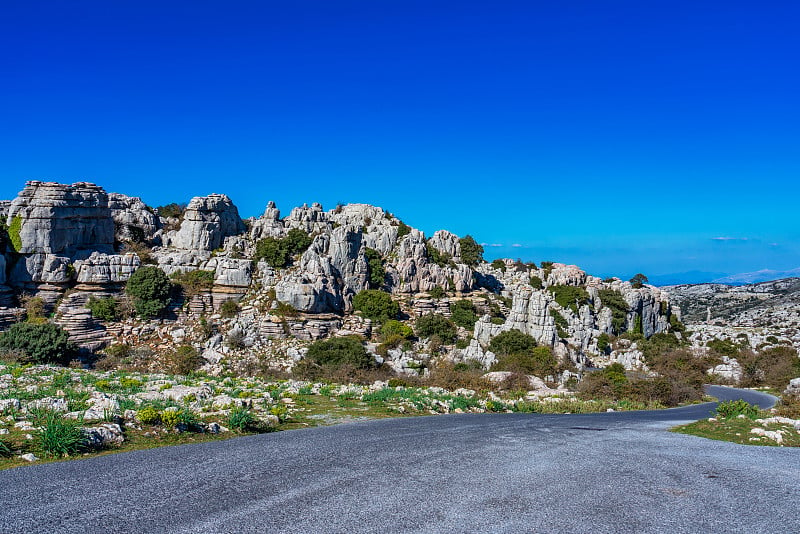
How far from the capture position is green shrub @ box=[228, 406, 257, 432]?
12.5m

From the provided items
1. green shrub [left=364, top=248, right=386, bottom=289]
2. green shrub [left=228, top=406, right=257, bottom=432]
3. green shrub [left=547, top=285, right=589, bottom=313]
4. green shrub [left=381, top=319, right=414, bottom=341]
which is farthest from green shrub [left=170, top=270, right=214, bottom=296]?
green shrub [left=547, top=285, right=589, bottom=313]

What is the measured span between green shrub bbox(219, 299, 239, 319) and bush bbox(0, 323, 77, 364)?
36.0 ft

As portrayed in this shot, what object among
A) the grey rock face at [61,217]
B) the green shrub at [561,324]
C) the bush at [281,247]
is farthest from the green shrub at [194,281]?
the green shrub at [561,324]

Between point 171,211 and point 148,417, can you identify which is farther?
point 171,211

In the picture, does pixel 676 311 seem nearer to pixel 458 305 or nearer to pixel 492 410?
pixel 458 305

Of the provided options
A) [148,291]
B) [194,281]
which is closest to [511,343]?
[194,281]

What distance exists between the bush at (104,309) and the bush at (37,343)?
14.9 feet

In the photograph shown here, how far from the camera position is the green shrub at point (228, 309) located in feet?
141

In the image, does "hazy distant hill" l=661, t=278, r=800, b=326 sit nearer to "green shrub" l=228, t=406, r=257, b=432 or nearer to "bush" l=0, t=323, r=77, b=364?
"bush" l=0, t=323, r=77, b=364

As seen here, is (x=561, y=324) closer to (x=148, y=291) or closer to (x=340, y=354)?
(x=340, y=354)

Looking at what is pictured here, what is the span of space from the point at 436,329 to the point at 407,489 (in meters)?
37.8

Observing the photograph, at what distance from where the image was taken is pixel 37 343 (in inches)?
1320

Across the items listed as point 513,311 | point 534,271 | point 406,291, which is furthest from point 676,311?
point 406,291

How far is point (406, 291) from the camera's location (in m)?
51.9
